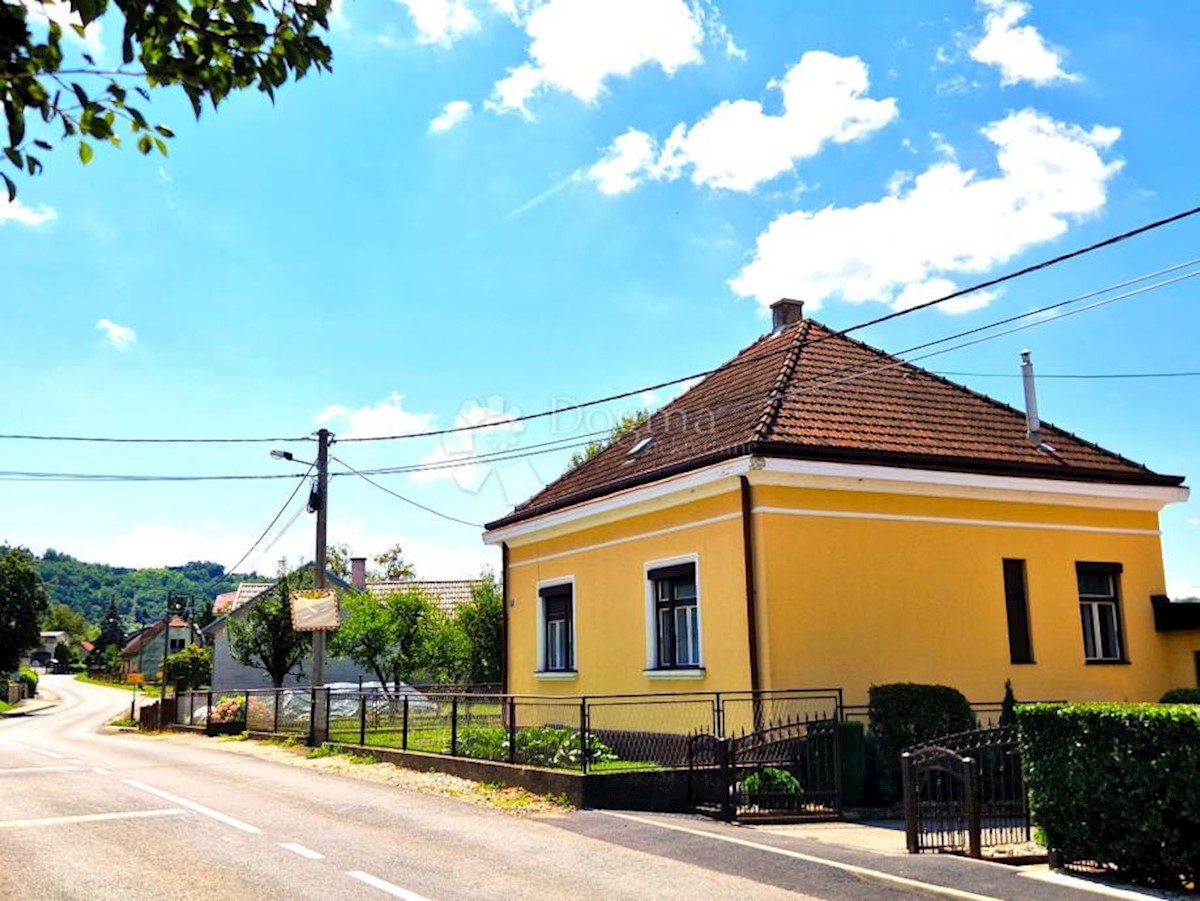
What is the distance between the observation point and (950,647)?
53.2 ft

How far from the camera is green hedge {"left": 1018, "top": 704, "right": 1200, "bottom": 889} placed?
26.0ft

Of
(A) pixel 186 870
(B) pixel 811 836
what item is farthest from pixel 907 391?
(A) pixel 186 870

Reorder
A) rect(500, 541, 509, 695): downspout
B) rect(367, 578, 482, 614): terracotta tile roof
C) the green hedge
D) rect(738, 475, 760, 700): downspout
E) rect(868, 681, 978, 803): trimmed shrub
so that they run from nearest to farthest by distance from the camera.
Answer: the green hedge → rect(868, 681, 978, 803): trimmed shrub → rect(738, 475, 760, 700): downspout → rect(500, 541, 509, 695): downspout → rect(367, 578, 482, 614): terracotta tile roof

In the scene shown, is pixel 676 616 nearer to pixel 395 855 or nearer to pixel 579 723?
pixel 579 723

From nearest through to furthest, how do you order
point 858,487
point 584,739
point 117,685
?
point 584,739 → point 858,487 → point 117,685

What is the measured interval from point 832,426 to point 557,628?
23.7 feet

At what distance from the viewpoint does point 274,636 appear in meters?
40.5

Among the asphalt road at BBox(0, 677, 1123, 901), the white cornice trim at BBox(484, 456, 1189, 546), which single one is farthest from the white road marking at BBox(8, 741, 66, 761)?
the white cornice trim at BBox(484, 456, 1189, 546)

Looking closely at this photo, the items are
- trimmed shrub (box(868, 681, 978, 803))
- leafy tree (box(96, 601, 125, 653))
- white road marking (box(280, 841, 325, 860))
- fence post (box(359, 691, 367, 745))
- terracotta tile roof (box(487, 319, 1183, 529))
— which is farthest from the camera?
leafy tree (box(96, 601, 125, 653))

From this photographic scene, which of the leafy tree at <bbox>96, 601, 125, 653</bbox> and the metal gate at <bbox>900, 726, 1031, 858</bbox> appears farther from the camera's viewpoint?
the leafy tree at <bbox>96, 601, 125, 653</bbox>

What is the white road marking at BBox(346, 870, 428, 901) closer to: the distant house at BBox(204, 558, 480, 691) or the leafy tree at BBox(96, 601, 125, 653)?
the distant house at BBox(204, 558, 480, 691)

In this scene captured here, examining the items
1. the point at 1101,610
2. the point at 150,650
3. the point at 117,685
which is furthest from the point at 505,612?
the point at 117,685

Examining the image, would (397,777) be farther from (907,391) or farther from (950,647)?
(907,391)

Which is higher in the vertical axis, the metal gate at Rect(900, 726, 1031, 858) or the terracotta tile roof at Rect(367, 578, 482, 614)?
the terracotta tile roof at Rect(367, 578, 482, 614)
